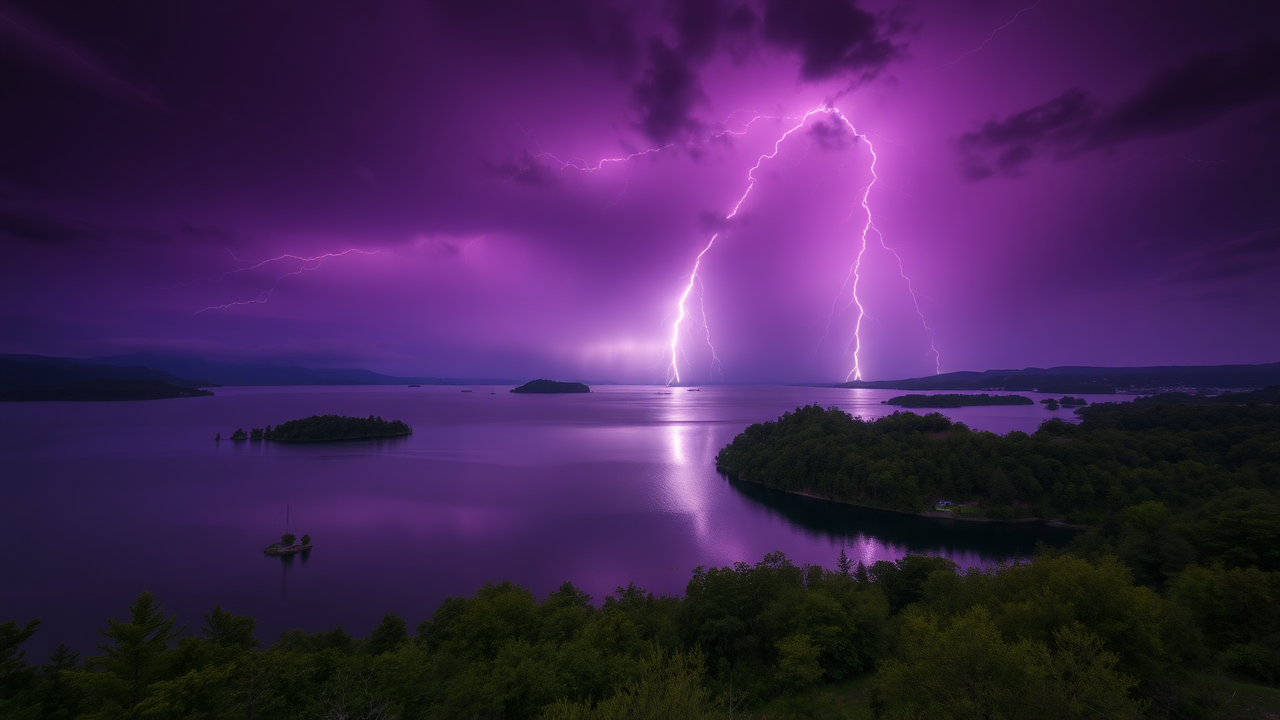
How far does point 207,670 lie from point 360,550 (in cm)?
2158

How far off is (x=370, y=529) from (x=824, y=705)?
32.3m

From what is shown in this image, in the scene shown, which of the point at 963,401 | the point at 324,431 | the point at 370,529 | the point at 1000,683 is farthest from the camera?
the point at 963,401

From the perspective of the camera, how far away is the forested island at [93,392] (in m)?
131

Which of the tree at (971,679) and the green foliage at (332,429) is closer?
the tree at (971,679)

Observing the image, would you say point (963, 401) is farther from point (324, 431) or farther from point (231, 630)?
point (231, 630)

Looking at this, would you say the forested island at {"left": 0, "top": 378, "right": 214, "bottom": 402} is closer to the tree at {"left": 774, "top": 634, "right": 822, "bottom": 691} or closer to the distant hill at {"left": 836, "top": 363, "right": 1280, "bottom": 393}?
the tree at {"left": 774, "top": 634, "right": 822, "bottom": 691}

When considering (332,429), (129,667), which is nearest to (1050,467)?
(129,667)

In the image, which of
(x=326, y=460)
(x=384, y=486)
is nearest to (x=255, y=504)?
(x=384, y=486)

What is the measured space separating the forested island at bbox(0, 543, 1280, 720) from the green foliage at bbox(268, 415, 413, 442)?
70323 millimetres

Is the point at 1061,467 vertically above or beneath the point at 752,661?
above

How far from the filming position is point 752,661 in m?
14.4

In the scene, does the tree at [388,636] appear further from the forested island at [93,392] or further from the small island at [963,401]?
the forested island at [93,392]

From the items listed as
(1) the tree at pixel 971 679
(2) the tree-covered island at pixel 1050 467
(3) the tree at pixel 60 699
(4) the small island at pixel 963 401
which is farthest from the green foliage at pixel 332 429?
(4) the small island at pixel 963 401

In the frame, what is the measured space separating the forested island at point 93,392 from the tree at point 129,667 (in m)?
198
